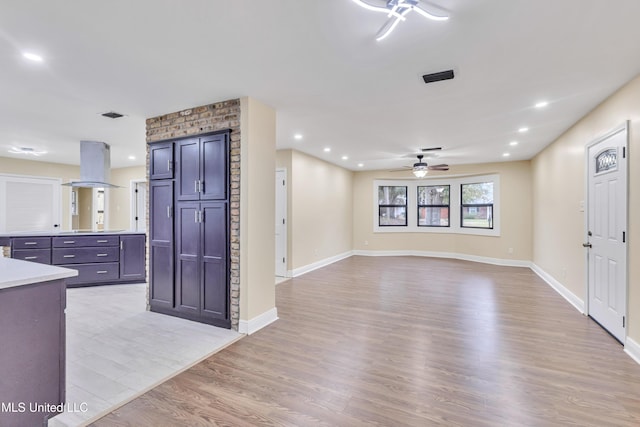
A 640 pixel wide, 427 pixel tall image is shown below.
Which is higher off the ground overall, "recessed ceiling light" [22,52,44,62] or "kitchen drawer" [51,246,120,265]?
"recessed ceiling light" [22,52,44,62]

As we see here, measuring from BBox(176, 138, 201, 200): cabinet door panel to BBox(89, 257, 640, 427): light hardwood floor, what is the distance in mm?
1855

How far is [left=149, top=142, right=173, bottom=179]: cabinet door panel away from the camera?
3742 millimetres

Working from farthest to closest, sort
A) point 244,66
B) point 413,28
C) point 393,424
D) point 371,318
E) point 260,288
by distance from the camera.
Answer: point 371,318 → point 260,288 → point 244,66 → point 413,28 → point 393,424

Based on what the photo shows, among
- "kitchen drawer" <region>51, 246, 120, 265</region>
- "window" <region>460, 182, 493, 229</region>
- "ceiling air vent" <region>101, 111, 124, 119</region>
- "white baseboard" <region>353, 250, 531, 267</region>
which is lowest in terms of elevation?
"white baseboard" <region>353, 250, 531, 267</region>

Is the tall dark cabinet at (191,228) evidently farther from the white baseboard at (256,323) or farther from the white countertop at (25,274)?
the white countertop at (25,274)

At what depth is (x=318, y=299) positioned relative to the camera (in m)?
4.53

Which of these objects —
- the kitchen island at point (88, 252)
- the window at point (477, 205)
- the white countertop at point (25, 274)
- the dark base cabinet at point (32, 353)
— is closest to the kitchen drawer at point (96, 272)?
the kitchen island at point (88, 252)

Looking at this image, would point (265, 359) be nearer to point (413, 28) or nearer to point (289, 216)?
point (413, 28)

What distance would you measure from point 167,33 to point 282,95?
130 cm

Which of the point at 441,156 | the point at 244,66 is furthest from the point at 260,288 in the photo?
the point at 441,156

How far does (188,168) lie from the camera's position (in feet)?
11.9

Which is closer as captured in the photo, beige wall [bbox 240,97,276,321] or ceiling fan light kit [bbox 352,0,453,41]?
ceiling fan light kit [bbox 352,0,453,41]

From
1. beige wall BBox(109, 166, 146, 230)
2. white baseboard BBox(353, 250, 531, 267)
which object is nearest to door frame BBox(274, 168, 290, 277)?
white baseboard BBox(353, 250, 531, 267)

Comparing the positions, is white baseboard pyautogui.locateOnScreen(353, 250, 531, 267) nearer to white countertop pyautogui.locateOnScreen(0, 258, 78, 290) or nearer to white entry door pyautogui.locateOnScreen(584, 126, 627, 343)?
white entry door pyautogui.locateOnScreen(584, 126, 627, 343)
